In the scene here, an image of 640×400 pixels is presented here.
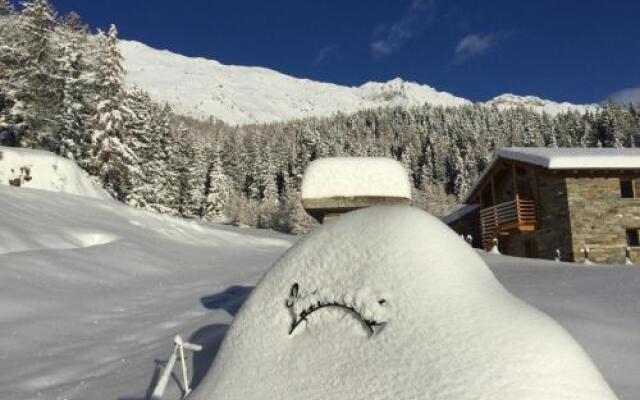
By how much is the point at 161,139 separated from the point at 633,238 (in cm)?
3611

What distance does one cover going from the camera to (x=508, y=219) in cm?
2369

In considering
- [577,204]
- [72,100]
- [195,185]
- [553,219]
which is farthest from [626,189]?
[195,185]

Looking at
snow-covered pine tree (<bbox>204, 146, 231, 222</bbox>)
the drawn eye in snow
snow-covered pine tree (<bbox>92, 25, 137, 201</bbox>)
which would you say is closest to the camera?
the drawn eye in snow

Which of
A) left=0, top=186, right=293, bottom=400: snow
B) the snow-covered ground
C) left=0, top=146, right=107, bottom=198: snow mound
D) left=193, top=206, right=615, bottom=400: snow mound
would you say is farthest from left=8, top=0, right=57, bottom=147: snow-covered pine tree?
left=193, top=206, right=615, bottom=400: snow mound

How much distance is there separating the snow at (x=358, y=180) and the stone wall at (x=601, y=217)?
18944mm

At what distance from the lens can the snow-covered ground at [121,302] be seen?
5363 mm

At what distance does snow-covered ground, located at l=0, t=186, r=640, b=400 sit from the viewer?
5363 mm

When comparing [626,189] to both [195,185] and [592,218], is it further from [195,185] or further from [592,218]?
[195,185]

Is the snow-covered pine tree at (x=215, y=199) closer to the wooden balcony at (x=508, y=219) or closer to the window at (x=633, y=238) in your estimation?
the wooden balcony at (x=508, y=219)

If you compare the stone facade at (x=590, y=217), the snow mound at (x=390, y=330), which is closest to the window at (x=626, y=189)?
the stone facade at (x=590, y=217)

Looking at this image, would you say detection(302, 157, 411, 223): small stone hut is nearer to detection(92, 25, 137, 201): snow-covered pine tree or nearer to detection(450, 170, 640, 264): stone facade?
detection(450, 170, 640, 264): stone facade

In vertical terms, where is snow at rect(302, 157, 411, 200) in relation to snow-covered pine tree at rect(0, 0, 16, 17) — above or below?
below

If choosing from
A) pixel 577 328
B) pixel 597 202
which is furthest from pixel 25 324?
pixel 597 202

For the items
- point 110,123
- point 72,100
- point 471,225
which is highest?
point 72,100
